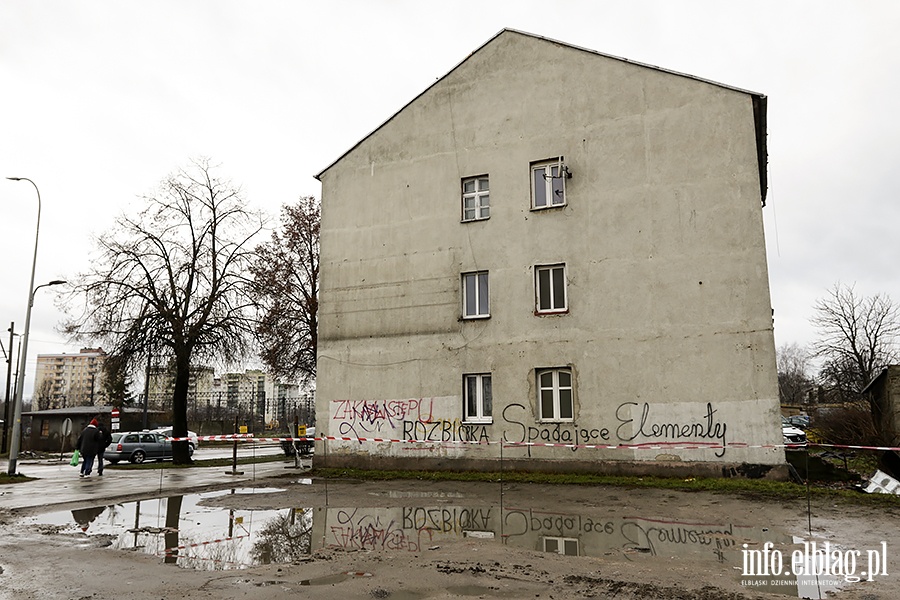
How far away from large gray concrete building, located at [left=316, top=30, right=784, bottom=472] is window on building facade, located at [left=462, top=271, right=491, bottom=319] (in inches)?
2.2

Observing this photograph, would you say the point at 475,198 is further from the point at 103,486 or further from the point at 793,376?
the point at 793,376

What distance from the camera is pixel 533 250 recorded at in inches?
698

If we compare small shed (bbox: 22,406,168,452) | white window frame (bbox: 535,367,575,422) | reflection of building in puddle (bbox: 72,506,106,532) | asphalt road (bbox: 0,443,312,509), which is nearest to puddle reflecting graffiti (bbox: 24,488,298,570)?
reflection of building in puddle (bbox: 72,506,106,532)

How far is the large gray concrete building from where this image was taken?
15.6m

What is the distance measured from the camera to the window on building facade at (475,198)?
61.6 ft

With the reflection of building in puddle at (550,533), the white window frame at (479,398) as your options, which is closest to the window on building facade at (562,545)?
the reflection of building in puddle at (550,533)

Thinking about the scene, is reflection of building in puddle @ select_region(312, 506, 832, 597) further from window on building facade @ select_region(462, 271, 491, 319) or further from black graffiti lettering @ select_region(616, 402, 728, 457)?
window on building facade @ select_region(462, 271, 491, 319)

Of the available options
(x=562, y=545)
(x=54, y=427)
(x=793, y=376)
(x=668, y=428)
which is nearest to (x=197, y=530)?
(x=562, y=545)

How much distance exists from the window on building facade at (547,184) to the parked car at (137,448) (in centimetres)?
2188

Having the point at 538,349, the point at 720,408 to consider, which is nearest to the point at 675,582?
the point at 720,408

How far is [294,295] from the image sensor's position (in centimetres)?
3241

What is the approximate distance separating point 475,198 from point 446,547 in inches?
478

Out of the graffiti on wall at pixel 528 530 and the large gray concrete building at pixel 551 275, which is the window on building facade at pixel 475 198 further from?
the graffiti on wall at pixel 528 530

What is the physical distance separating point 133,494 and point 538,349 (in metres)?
10.4
